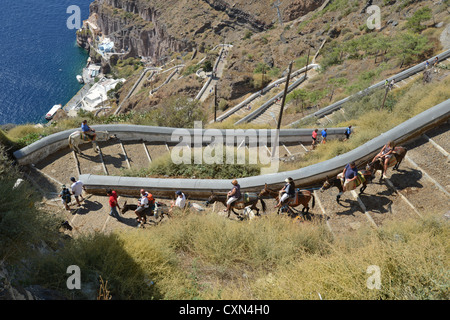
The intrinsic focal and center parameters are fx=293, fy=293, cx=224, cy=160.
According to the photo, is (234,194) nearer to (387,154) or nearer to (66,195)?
(387,154)

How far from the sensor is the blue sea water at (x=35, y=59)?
71312mm

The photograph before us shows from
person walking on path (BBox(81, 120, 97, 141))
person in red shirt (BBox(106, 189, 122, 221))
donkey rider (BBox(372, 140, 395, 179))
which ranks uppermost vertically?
donkey rider (BBox(372, 140, 395, 179))

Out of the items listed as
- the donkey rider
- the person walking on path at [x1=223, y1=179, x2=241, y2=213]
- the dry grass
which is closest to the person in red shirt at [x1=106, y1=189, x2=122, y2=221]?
the dry grass

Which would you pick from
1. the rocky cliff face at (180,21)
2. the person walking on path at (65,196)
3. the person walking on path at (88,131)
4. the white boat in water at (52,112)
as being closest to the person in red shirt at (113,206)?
the person walking on path at (65,196)

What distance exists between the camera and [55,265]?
5.43 meters

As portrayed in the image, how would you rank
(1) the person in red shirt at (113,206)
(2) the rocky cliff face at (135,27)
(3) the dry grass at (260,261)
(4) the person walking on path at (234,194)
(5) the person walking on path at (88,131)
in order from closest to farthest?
(3) the dry grass at (260,261) → (4) the person walking on path at (234,194) → (1) the person in red shirt at (113,206) → (5) the person walking on path at (88,131) → (2) the rocky cliff face at (135,27)

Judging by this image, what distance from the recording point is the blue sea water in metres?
71.3

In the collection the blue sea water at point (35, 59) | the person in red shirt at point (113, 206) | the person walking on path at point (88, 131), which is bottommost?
the blue sea water at point (35, 59)

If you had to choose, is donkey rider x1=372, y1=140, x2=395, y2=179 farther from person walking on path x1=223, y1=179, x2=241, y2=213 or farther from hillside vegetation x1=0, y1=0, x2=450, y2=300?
person walking on path x1=223, y1=179, x2=241, y2=213

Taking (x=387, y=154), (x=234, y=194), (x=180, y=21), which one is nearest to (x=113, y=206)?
(x=234, y=194)

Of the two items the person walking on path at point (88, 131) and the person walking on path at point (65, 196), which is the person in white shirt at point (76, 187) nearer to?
the person walking on path at point (65, 196)

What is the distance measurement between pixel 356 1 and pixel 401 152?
174 ft
